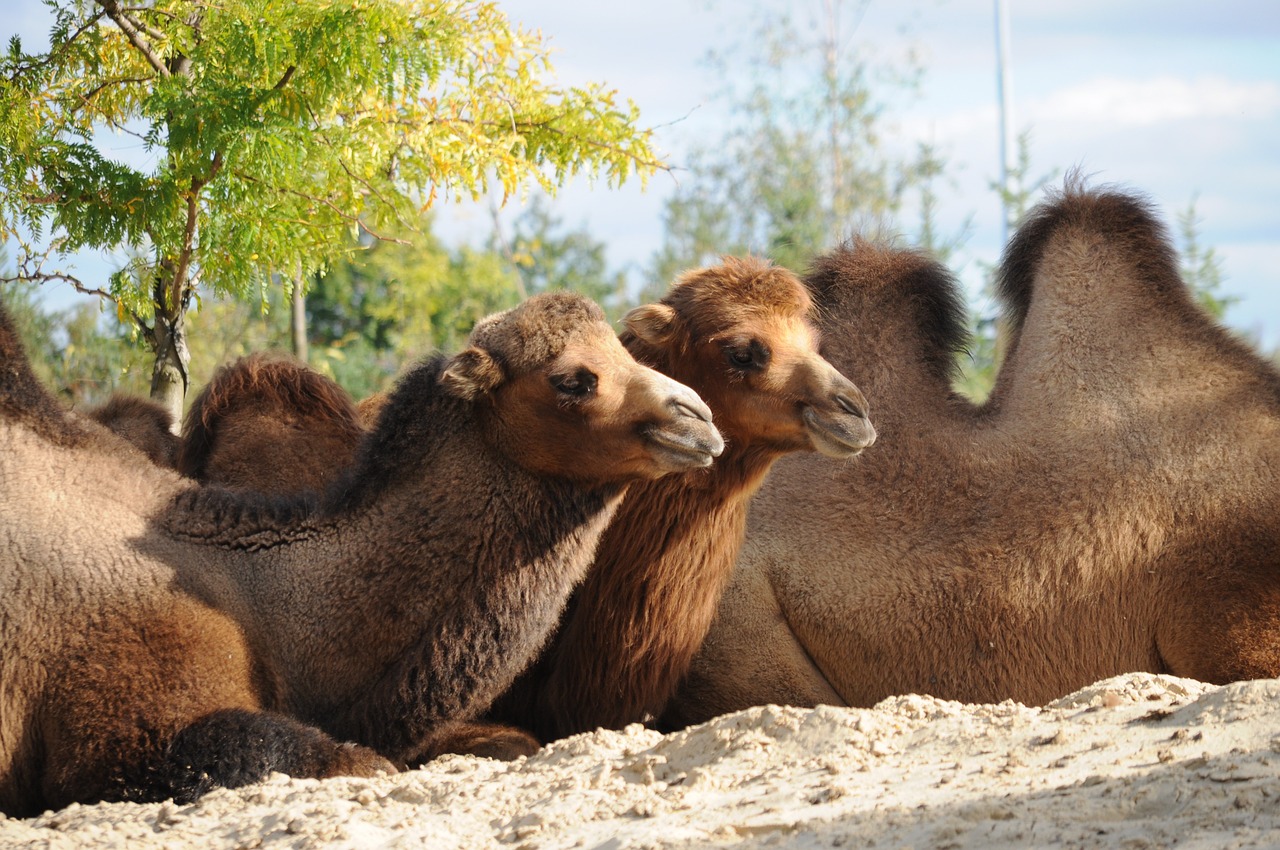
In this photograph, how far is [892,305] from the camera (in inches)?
287

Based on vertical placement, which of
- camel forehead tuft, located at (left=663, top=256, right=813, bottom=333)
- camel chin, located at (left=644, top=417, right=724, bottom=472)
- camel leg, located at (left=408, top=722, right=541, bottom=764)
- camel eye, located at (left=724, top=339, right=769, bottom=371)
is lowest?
camel leg, located at (left=408, top=722, right=541, bottom=764)

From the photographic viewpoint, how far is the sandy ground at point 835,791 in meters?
3.47

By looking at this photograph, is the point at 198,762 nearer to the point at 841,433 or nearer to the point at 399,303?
the point at 841,433

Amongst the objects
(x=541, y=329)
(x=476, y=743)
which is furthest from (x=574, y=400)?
(x=476, y=743)

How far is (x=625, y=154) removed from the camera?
8797 millimetres

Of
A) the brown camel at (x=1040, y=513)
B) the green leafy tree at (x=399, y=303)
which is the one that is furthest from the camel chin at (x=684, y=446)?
the green leafy tree at (x=399, y=303)

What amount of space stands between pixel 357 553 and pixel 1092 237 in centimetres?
393

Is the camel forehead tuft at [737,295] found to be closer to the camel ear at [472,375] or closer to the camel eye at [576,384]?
the camel eye at [576,384]

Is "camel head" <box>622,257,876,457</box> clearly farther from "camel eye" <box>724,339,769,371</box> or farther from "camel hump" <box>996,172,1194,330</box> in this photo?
"camel hump" <box>996,172,1194,330</box>

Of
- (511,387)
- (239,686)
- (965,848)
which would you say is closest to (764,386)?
(511,387)

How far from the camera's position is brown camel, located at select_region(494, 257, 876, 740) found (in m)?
6.12

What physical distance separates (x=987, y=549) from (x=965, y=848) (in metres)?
3.23

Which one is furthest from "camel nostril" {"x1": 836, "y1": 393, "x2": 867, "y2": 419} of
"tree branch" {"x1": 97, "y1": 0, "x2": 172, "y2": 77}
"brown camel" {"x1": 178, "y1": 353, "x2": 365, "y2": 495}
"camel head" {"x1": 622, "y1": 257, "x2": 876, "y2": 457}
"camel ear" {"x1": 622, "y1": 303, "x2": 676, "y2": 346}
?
"tree branch" {"x1": 97, "y1": 0, "x2": 172, "y2": 77}

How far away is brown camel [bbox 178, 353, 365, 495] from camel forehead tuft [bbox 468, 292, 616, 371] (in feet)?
A: 4.71
